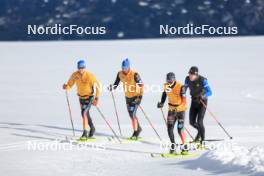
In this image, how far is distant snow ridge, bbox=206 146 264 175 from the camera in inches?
343

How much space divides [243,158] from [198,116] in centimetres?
356

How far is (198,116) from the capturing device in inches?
498

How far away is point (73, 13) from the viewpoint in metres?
176

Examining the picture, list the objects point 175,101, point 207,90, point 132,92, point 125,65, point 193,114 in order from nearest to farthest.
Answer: point 175,101 < point 207,90 < point 193,114 < point 125,65 < point 132,92

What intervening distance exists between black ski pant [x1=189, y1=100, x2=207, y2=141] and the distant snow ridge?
251 centimetres

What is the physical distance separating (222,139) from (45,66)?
86.3ft

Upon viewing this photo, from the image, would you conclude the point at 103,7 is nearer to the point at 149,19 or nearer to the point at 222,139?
the point at 149,19

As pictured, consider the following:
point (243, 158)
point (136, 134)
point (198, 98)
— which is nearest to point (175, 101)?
point (198, 98)

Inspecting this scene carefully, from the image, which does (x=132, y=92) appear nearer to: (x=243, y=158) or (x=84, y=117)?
(x=84, y=117)

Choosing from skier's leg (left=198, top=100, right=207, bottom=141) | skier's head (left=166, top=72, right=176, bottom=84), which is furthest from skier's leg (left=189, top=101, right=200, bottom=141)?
skier's head (left=166, top=72, right=176, bottom=84)

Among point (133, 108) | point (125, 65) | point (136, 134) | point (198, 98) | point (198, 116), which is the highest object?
point (125, 65)

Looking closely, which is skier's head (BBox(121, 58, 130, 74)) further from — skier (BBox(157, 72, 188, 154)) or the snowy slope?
skier (BBox(157, 72, 188, 154))

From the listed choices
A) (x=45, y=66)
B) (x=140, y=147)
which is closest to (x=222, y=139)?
(x=140, y=147)

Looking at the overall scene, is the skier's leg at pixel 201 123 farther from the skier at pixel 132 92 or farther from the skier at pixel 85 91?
the skier at pixel 85 91
